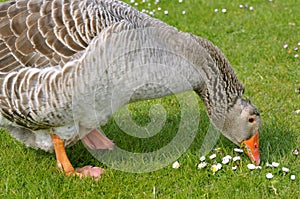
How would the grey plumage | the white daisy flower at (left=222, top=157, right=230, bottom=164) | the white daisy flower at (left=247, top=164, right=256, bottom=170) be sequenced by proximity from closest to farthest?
the grey plumage → the white daisy flower at (left=247, top=164, right=256, bottom=170) → the white daisy flower at (left=222, top=157, right=230, bottom=164)

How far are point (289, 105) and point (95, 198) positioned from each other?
261cm

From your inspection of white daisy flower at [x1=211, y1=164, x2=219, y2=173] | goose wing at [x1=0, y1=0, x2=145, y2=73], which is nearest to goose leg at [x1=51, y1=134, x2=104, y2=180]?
goose wing at [x1=0, y1=0, x2=145, y2=73]

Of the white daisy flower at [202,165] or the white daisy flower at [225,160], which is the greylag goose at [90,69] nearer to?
the white daisy flower at [225,160]

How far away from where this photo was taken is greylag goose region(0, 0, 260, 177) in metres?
4.31

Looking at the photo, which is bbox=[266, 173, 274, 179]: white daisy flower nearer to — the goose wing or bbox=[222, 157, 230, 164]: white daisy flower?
bbox=[222, 157, 230, 164]: white daisy flower

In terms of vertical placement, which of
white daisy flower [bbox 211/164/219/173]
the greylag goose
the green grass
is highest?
the greylag goose

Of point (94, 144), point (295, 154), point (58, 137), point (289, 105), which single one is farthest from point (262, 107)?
point (58, 137)

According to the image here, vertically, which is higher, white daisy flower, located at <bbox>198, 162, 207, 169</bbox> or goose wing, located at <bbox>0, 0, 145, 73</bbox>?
goose wing, located at <bbox>0, 0, 145, 73</bbox>

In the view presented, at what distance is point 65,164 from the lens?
4879 millimetres

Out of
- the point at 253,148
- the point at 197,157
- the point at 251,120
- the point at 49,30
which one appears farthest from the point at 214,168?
the point at 49,30

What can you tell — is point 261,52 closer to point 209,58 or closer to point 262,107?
point 262,107

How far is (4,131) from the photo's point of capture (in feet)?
18.5

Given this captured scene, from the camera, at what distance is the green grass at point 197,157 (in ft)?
15.0

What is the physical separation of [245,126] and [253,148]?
207mm
